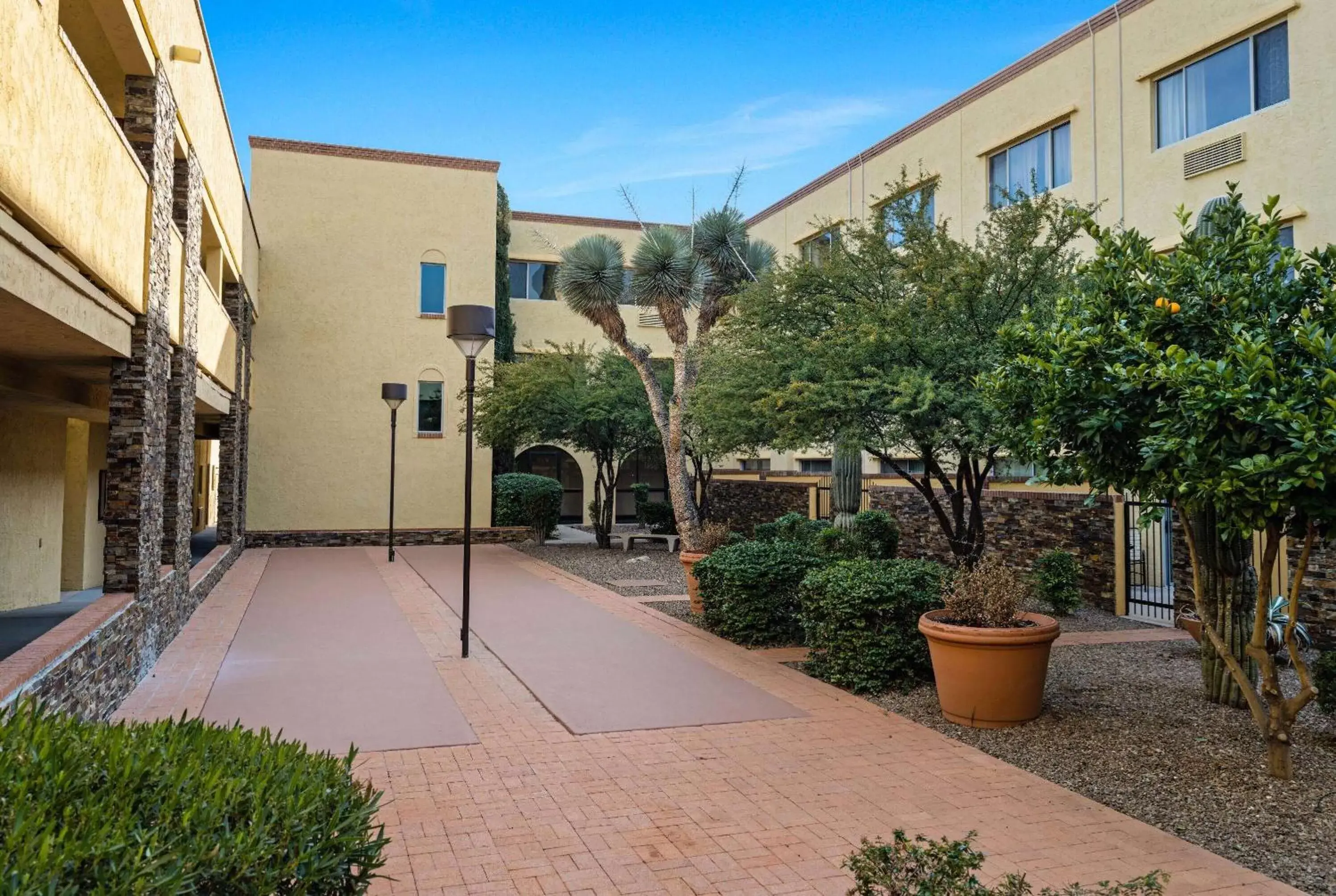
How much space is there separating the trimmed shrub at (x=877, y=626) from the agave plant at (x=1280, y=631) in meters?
2.56

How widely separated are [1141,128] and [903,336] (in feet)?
38.0

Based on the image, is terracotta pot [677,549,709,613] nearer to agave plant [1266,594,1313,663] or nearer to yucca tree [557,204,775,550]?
yucca tree [557,204,775,550]

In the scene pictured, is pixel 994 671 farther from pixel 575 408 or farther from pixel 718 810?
pixel 575 408

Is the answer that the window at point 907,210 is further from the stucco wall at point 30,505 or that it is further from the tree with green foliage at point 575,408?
the tree with green foliage at point 575,408

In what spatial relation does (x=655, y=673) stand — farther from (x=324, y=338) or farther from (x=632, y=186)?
(x=324, y=338)

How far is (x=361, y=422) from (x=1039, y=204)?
17805 mm

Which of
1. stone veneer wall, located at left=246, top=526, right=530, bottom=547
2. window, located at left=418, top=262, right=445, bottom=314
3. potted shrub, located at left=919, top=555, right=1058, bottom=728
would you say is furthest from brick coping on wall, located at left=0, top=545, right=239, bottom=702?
window, located at left=418, top=262, right=445, bottom=314

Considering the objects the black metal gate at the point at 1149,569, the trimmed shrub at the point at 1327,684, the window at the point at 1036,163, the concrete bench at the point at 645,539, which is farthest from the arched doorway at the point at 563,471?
the trimmed shrub at the point at 1327,684

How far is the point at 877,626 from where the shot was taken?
8125mm

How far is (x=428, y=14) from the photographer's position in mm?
16406

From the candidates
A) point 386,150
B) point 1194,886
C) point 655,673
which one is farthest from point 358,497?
point 1194,886

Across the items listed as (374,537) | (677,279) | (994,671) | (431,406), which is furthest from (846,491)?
(374,537)

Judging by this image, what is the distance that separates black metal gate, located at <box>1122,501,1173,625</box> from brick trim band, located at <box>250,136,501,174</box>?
58.6ft

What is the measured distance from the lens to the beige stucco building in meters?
6.75
